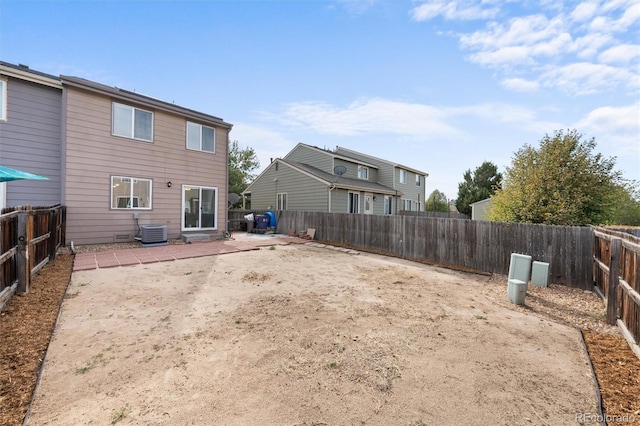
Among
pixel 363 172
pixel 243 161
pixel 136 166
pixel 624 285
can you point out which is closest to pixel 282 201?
pixel 363 172

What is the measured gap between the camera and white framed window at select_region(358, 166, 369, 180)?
21.7 meters

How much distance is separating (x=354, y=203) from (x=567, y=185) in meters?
11.1

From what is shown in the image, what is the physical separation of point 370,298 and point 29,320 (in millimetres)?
4944

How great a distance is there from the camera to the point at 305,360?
2824 mm

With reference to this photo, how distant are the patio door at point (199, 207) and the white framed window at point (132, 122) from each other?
2.33 meters

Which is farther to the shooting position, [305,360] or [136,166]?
[136,166]

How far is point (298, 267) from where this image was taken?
734 cm

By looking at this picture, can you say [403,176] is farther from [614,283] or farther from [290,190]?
[614,283]

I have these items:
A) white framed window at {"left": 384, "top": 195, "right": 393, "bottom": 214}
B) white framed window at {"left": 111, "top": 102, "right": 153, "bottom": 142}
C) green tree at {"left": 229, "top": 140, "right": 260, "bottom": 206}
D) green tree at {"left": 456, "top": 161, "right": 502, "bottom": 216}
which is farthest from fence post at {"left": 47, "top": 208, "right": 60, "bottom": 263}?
green tree at {"left": 456, "top": 161, "right": 502, "bottom": 216}

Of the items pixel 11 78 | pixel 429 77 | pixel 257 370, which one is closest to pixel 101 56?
pixel 11 78

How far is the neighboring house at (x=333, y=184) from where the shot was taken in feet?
55.7

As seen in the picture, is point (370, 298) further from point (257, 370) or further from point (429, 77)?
point (429, 77)

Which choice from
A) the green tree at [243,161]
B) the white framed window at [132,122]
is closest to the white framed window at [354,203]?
the white framed window at [132,122]

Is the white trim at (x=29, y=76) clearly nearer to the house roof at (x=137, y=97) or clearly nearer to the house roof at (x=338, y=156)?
the house roof at (x=137, y=97)
